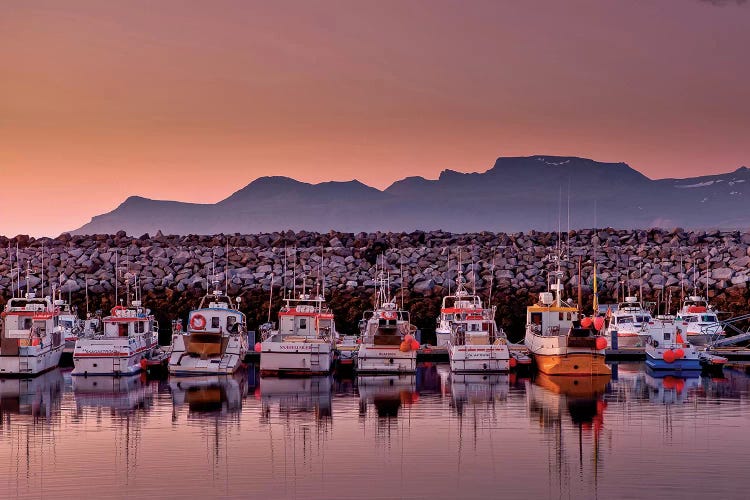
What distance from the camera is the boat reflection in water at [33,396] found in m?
40.3

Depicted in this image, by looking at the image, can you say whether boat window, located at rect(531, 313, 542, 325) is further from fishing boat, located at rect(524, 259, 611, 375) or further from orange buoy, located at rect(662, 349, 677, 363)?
orange buoy, located at rect(662, 349, 677, 363)

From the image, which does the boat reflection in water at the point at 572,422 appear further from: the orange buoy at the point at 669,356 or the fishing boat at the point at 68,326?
the fishing boat at the point at 68,326

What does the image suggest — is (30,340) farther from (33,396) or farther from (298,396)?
(298,396)

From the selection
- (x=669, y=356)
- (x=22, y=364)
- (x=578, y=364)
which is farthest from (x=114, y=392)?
(x=669, y=356)

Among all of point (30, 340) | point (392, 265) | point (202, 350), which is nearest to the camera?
point (202, 350)

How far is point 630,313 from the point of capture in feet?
205

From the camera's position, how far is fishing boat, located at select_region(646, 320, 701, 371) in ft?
173

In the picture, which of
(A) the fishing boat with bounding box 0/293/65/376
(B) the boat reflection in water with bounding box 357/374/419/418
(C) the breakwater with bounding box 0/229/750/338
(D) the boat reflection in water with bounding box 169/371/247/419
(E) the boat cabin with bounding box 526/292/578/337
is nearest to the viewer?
(B) the boat reflection in water with bounding box 357/374/419/418

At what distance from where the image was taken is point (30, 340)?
51.2m

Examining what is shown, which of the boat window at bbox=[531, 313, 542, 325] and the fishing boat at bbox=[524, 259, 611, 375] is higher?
the boat window at bbox=[531, 313, 542, 325]

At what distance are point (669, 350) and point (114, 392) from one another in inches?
924

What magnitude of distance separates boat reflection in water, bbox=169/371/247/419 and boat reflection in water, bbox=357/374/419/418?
448 centimetres

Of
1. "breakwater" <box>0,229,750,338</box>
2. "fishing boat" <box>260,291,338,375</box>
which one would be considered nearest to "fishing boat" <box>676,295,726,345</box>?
"breakwater" <box>0,229,750,338</box>

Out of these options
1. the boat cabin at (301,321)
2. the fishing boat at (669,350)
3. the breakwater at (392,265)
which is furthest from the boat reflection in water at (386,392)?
the breakwater at (392,265)
